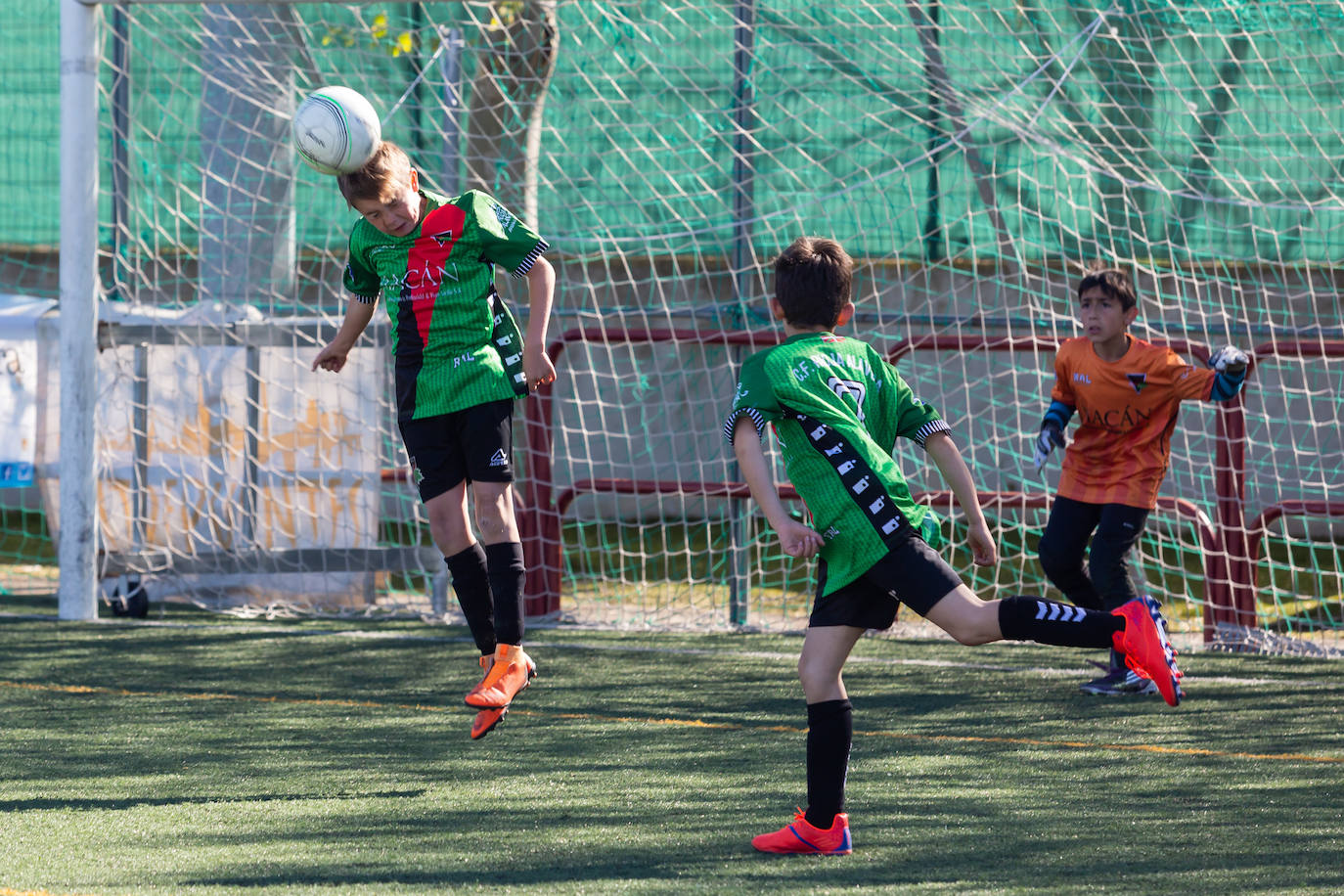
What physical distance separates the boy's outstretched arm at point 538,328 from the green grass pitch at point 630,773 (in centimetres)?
101

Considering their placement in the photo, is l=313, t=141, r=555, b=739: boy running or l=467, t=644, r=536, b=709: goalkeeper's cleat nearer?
l=467, t=644, r=536, b=709: goalkeeper's cleat

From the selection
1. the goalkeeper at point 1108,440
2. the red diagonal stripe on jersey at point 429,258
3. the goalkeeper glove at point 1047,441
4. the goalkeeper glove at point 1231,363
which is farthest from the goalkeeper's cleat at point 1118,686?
the red diagonal stripe on jersey at point 429,258

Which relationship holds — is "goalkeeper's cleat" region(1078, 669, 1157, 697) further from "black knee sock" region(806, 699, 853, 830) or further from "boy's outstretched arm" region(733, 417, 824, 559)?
"boy's outstretched arm" region(733, 417, 824, 559)

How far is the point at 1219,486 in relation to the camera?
652cm

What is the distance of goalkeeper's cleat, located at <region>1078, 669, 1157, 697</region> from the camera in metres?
5.09

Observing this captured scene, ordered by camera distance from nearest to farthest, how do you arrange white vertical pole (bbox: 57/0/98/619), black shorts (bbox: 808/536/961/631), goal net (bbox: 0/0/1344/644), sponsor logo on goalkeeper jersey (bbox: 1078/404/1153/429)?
black shorts (bbox: 808/536/961/631) < sponsor logo on goalkeeper jersey (bbox: 1078/404/1153/429) < white vertical pole (bbox: 57/0/98/619) < goal net (bbox: 0/0/1344/644)

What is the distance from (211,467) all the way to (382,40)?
319 centimetres

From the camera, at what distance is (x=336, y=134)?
12.3ft

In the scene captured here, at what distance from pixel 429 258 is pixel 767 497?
56.1 inches

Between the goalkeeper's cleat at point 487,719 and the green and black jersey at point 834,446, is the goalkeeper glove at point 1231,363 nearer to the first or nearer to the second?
the green and black jersey at point 834,446

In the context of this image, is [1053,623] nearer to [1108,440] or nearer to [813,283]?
[813,283]

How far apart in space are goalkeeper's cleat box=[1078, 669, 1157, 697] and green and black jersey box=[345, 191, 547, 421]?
7.69 ft

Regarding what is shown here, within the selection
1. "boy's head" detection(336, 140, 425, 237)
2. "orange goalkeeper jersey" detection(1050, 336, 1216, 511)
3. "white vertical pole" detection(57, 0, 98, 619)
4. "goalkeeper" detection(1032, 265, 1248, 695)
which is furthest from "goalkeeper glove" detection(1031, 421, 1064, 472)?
"white vertical pole" detection(57, 0, 98, 619)

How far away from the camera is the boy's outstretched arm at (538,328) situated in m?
3.77
